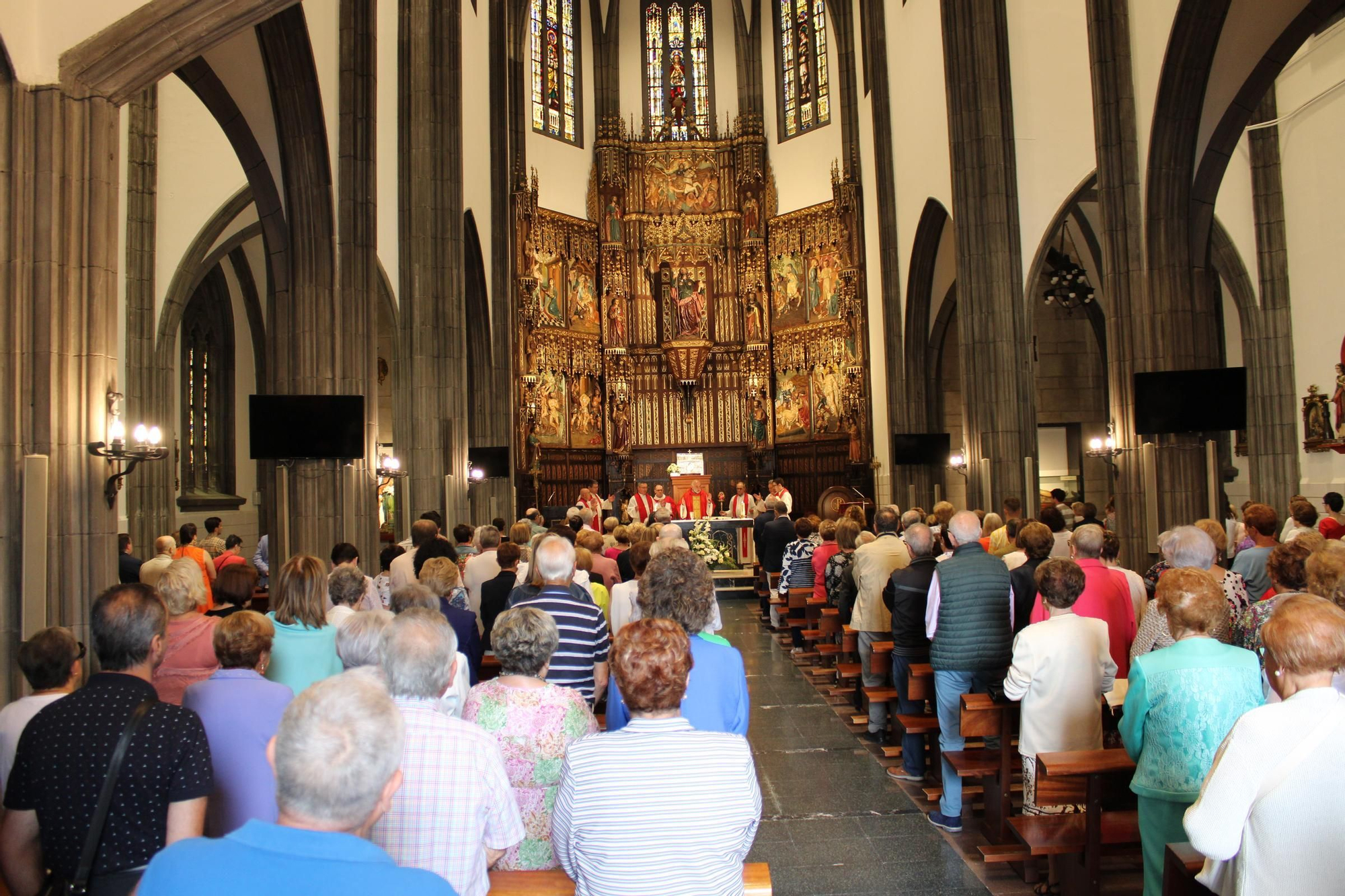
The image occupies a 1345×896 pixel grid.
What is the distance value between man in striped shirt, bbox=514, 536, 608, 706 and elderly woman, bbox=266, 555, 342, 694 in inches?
34.5

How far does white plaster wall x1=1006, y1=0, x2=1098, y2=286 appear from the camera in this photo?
1383 centimetres

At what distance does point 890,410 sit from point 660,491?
5.58 metres

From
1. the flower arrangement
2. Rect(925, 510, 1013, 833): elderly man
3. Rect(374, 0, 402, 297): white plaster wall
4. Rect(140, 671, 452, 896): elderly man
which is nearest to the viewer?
Rect(140, 671, 452, 896): elderly man

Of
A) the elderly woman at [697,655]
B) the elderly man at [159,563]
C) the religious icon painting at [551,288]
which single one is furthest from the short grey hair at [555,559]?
the religious icon painting at [551,288]

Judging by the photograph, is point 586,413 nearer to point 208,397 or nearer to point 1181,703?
point 208,397

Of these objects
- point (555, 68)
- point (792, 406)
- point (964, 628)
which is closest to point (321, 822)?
point (964, 628)

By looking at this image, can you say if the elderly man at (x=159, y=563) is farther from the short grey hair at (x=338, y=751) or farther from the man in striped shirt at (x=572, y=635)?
the short grey hair at (x=338, y=751)

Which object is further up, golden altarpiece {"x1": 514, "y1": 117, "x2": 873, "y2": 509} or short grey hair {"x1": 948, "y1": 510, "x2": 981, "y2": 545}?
golden altarpiece {"x1": 514, "y1": 117, "x2": 873, "y2": 509}

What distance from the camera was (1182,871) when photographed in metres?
3.20

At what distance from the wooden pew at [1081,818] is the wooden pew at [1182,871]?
1167 millimetres

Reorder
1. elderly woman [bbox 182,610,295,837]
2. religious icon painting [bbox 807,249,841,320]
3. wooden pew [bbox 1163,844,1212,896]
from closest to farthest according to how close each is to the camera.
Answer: wooden pew [bbox 1163,844,1212,896], elderly woman [bbox 182,610,295,837], religious icon painting [bbox 807,249,841,320]

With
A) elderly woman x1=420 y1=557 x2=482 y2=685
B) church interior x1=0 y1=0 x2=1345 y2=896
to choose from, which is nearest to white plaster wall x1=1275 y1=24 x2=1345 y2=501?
church interior x1=0 y1=0 x2=1345 y2=896

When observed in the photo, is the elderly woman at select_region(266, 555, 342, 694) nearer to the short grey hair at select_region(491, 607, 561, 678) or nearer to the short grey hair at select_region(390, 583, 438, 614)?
the short grey hair at select_region(390, 583, 438, 614)

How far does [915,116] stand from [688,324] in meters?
8.87
